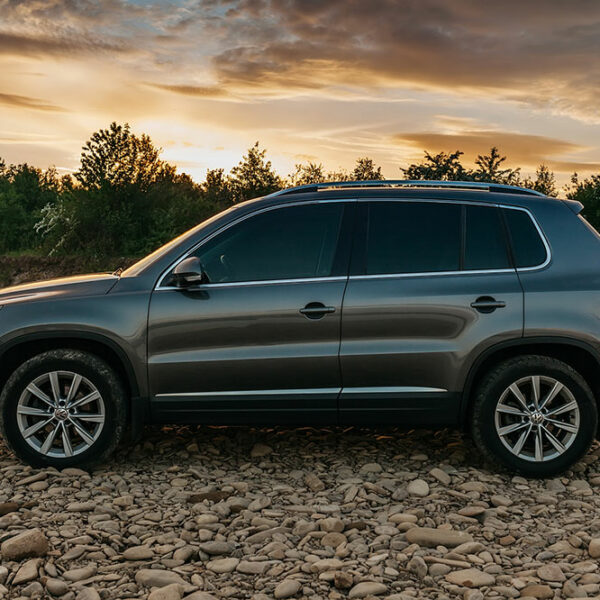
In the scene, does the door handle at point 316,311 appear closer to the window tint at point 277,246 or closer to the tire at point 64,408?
the window tint at point 277,246

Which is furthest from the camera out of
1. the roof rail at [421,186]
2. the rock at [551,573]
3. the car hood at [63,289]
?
the roof rail at [421,186]

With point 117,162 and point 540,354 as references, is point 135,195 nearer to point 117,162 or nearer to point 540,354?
point 117,162

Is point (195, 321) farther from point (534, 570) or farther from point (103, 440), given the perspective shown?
point (534, 570)

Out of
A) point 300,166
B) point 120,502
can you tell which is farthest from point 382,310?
point 300,166

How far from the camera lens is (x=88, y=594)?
390 cm

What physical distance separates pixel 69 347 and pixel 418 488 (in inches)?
102

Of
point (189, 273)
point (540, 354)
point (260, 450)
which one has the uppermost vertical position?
point (189, 273)

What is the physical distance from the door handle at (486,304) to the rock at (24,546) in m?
3.04

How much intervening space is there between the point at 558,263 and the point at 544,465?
1369mm

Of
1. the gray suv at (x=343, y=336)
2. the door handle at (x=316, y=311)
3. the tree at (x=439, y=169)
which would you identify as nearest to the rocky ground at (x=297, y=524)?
the gray suv at (x=343, y=336)

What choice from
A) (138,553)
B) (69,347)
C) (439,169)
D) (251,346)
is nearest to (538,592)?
(138,553)

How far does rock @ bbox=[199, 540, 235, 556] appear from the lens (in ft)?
14.4

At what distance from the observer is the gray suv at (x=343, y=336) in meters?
5.49

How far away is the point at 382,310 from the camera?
5508 mm
